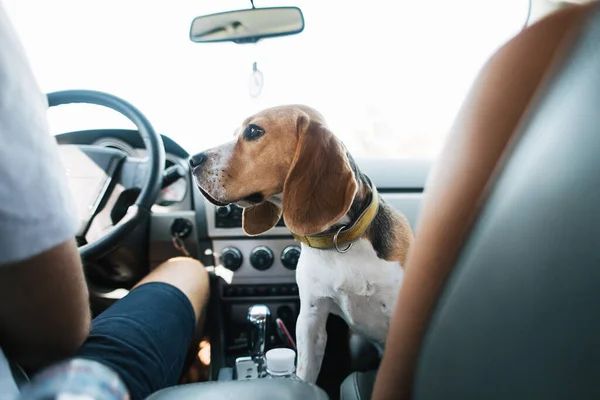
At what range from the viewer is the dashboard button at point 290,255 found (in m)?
2.23

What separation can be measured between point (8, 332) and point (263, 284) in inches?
60.8

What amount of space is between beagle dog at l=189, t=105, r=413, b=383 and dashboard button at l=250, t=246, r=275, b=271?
60 cm

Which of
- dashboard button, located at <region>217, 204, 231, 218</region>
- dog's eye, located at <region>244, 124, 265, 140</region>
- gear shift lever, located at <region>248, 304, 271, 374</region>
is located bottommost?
gear shift lever, located at <region>248, 304, 271, 374</region>

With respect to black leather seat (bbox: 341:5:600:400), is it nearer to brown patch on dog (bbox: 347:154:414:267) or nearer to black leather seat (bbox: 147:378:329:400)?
black leather seat (bbox: 147:378:329:400)

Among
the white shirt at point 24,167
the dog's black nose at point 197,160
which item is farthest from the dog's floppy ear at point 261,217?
the white shirt at point 24,167

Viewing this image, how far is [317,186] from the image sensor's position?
4.73ft

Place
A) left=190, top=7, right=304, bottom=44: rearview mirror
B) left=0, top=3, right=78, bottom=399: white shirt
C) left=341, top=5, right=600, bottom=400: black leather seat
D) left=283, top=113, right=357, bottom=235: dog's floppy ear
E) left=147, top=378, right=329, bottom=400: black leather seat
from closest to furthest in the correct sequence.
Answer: left=341, top=5, right=600, bottom=400: black leather seat, left=0, top=3, right=78, bottom=399: white shirt, left=147, top=378, right=329, bottom=400: black leather seat, left=283, top=113, right=357, bottom=235: dog's floppy ear, left=190, top=7, right=304, bottom=44: rearview mirror

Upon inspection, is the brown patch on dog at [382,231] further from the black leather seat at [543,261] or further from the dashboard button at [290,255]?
the black leather seat at [543,261]

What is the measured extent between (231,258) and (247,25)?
104 cm

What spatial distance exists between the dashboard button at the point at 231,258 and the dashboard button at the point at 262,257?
6 centimetres

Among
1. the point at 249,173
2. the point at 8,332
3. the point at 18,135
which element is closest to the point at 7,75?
the point at 18,135

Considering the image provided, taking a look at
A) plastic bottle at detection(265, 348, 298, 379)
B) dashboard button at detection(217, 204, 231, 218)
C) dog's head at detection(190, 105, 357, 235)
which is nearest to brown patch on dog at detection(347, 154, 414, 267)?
dog's head at detection(190, 105, 357, 235)

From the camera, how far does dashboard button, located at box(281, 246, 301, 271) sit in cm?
223

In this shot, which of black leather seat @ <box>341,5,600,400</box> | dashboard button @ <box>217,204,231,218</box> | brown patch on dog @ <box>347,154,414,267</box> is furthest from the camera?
dashboard button @ <box>217,204,231,218</box>
